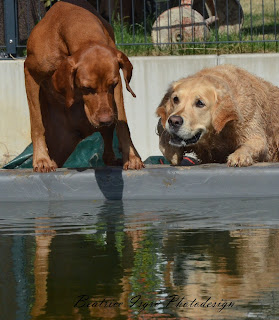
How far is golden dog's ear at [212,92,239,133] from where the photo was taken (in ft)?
23.5

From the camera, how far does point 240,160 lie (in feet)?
23.0

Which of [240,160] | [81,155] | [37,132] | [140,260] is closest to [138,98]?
[81,155]

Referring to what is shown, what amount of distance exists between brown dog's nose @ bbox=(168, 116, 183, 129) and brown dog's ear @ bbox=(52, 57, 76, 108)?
2.53 ft

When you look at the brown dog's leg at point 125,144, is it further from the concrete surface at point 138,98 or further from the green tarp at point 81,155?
the concrete surface at point 138,98

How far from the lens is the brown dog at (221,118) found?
23.0 ft

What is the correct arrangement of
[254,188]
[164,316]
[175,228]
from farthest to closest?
[254,188]
[175,228]
[164,316]

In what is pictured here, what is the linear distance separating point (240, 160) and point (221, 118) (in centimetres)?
40

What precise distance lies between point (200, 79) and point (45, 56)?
4.21 feet

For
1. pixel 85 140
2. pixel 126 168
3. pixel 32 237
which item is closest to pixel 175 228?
pixel 32 237

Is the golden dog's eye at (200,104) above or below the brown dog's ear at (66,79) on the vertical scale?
below

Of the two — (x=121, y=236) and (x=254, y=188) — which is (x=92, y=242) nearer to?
(x=121, y=236)

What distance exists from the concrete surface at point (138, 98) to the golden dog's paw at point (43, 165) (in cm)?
284

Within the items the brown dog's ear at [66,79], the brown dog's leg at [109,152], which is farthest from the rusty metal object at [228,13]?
the brown dog's ear at [66,79]

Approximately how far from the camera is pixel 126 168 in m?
7.04
